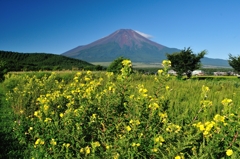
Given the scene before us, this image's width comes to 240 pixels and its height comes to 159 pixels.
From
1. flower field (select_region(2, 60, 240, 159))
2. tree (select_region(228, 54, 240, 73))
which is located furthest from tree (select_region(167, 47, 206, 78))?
flower field (select_region(2, 60, 240, 159))

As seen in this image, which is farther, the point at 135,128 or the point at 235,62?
the point at 235,62

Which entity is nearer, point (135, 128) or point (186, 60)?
point (135, 128)

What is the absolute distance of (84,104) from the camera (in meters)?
4.26

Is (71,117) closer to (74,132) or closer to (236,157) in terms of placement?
(74,132)

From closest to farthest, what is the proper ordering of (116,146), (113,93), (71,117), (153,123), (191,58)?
(116,146) < (153,123) < (71,117) < (113,93) < (191,58)

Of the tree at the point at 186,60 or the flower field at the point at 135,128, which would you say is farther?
the tree at the point at 186,60

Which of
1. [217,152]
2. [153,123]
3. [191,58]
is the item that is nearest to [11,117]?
[153,123]

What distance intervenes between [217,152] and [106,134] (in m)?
1.78

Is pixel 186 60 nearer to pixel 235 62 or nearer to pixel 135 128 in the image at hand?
pixel 235 62

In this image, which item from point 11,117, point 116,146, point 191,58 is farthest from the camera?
point 191,58

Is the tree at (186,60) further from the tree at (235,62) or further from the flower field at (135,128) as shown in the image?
the flower field at (135,128)

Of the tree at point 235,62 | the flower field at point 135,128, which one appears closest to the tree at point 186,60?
the tree at point 235,62

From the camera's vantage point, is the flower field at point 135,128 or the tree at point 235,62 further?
the tree at point 235,62

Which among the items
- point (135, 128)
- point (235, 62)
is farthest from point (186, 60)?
point (135, 128)
